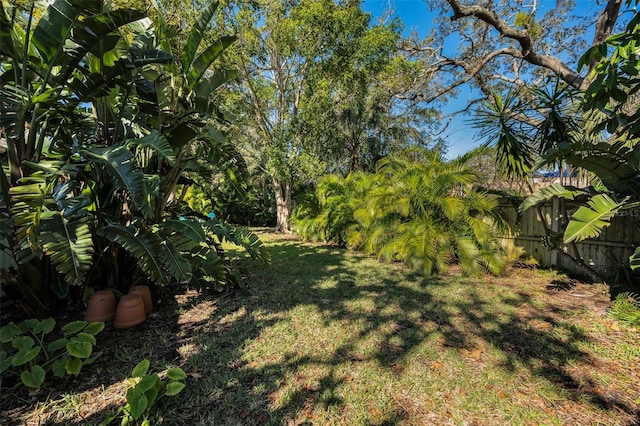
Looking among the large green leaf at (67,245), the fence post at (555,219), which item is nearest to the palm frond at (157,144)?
the large green leaf at (67,245)

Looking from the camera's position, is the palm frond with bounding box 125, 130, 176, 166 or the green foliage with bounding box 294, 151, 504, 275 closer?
the palm frond with bounding box 125, 130, 176, 166

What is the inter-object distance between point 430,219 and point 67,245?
6376mm

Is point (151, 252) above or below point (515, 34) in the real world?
below

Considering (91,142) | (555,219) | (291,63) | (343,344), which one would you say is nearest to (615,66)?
(343,344)

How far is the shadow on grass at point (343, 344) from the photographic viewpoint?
A: 224cm

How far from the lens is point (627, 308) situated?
12.3 feet

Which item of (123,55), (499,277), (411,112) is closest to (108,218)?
(123,55)

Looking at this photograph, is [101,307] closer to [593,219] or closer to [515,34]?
[593,219]

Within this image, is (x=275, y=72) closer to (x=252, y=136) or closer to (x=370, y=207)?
(x=252, y=136)

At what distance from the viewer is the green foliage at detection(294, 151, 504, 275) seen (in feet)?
19.7

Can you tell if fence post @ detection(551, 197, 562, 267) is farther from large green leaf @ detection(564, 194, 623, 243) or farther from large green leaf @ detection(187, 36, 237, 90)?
large green leaf @ detection(187, 36, 237, 90)

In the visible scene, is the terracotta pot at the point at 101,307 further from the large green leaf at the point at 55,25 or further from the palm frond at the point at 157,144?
the large green leaf at the point at 55,25

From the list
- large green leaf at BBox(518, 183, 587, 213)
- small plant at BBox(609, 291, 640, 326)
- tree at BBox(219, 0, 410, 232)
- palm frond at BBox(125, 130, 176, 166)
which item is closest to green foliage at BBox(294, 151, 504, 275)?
large green leaf at BBox(518, 183, 587, 213)

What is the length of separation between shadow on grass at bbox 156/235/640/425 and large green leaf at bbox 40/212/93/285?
135 centimetres
